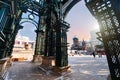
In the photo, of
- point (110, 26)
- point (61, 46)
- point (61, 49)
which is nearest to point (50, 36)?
point (61, 46)

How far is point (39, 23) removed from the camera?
48.7ft

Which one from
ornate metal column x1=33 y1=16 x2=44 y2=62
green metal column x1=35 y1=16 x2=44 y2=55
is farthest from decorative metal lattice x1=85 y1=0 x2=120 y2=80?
green metal column x1=35 y1=16 x2=44 y2=55

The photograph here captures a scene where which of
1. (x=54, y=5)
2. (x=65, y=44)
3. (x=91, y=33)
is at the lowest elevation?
(x=65, y=44)

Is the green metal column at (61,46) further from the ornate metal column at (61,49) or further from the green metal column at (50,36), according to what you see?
the green metal column at (50,36)

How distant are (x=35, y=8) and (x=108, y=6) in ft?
41.9

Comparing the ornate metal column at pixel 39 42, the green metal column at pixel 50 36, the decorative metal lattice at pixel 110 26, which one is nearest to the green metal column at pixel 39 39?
the ornate metal column at pixel 39 42

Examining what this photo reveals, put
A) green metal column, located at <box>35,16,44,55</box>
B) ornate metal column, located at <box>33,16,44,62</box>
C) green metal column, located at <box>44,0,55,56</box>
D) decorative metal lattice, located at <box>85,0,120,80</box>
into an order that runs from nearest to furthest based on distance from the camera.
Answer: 1. decorative metal lattice, located at <box>85,0,120,80</box>
2. green metal column, located at <box>44,0,55,56</box>
3. ornate metal column, located at <box>33,16,44,62</box>
4. green metal column, located at <box>35,16,44,55</box>

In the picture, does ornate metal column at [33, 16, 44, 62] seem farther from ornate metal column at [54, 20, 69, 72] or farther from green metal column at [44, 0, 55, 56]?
ornate metal column at [54, 20, 69, 72]

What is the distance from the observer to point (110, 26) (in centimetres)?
304

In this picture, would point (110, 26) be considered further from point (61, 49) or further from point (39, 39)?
point (39, 39)

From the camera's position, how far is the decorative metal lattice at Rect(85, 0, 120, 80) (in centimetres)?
287

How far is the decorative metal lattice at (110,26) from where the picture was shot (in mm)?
2873

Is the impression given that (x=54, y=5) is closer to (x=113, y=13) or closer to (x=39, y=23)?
(x=39, y=23)

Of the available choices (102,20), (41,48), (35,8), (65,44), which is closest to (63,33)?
(65,44)
